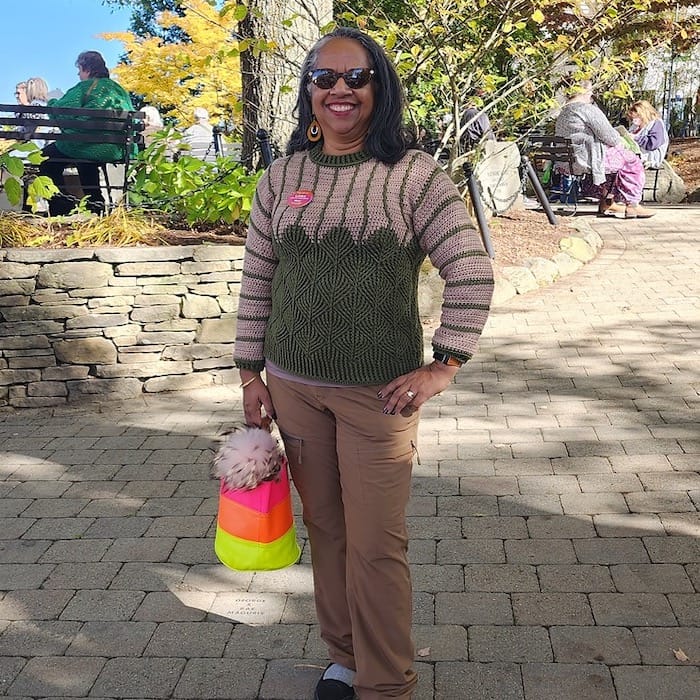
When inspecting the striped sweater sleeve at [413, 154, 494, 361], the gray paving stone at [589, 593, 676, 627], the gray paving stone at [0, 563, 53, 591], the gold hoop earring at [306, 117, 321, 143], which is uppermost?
the gold hoop earring at [306, 117, 321, 143]

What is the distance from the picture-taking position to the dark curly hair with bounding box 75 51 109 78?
7770 mm

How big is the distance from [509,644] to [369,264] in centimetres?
140

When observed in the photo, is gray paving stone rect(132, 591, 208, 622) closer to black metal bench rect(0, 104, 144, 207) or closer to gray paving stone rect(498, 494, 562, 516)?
gray paving stone rect(498, 494, 562, 516)

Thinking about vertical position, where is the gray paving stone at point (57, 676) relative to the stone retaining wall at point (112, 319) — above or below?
below

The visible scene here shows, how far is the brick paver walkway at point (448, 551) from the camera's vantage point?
288cm

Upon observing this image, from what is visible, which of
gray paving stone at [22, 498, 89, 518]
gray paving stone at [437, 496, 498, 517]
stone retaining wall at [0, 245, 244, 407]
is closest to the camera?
gray paving stone at [437, 496, 498, 517]

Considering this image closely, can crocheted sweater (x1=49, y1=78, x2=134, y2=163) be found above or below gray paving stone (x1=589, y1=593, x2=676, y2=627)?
above

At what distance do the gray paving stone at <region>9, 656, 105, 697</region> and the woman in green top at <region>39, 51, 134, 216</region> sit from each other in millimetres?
4794

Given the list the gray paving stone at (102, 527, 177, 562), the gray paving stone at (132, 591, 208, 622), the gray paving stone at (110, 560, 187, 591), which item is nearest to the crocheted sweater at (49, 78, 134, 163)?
the gray paving stone at (102, 527, 177, 562)

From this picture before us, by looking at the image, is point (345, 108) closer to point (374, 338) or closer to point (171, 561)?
point (374, 338)

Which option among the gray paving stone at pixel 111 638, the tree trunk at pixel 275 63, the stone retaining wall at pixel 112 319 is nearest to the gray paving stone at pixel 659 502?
the gray paving stone at pixel 111 638

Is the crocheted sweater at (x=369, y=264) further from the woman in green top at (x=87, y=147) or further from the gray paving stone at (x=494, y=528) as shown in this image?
the woman in green top at (x=87, y=147)

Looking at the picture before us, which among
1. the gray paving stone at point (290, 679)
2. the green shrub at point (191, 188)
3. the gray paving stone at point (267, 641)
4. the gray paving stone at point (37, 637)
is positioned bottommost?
the gray paving stone at point (37, 637)

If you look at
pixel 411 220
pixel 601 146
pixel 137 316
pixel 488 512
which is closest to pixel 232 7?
pixel 137 316
